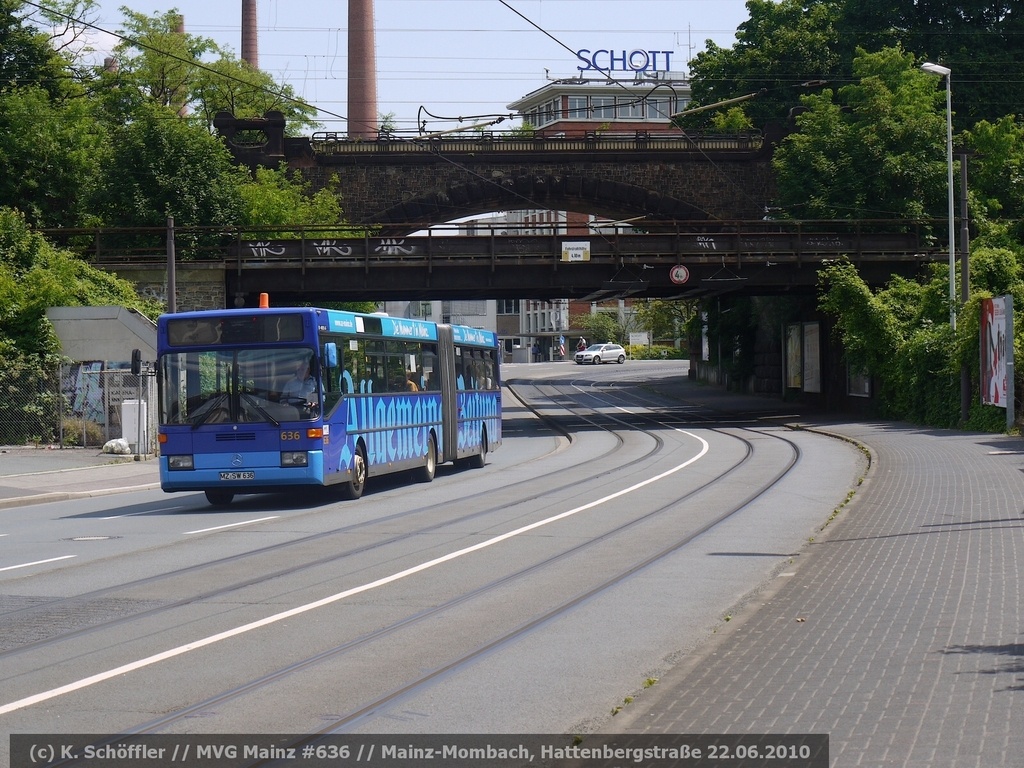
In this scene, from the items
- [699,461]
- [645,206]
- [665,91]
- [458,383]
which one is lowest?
[699,461]

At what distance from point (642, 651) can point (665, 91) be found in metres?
134

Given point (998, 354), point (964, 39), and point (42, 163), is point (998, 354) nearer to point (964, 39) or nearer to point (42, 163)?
point (964, 39)

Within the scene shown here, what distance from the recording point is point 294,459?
18469 millimetres

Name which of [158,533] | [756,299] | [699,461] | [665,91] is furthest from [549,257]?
[665,91]

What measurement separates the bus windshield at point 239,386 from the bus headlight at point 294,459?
468mm

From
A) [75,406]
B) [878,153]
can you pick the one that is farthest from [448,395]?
[878,153]

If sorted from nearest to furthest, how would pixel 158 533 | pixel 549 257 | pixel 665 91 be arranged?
pixel 158 533 < pixel 549 257 < pixel 665 91

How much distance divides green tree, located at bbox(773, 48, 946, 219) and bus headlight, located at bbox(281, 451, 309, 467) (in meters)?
35.0

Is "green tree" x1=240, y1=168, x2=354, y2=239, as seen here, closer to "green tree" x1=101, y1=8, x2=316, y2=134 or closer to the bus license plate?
"green tree" x1=101, y1=8, x2=316, y2=134

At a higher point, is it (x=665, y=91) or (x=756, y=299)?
(x=665, y=91)

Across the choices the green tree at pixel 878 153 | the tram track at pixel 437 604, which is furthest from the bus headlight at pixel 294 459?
the green tree at pixel 878 153

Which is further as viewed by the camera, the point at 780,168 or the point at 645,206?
the point at 645,206

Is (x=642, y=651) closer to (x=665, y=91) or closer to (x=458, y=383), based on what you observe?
(x=458, y=383)

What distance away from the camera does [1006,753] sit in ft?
17.9
